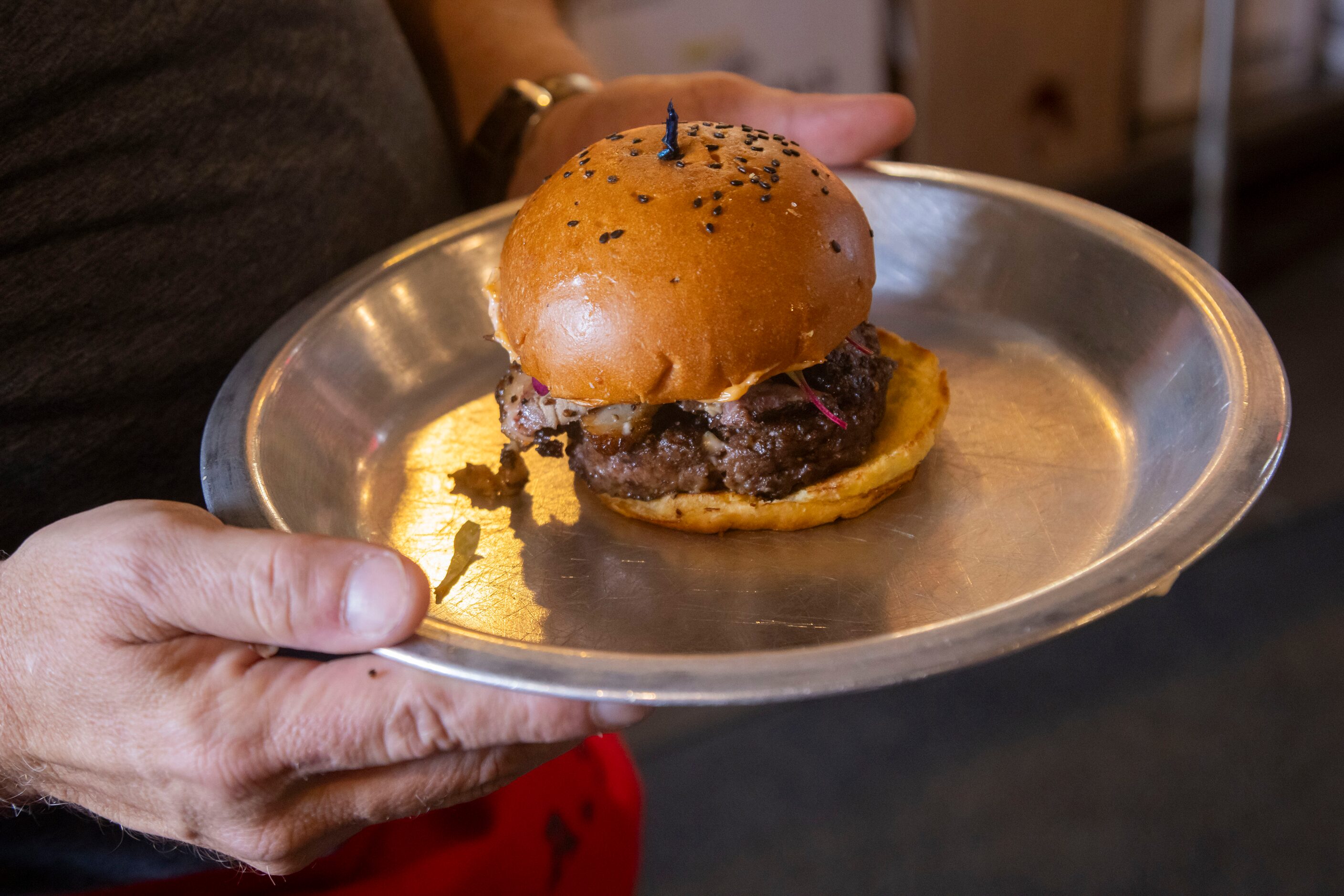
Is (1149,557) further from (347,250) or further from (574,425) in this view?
(347,250)

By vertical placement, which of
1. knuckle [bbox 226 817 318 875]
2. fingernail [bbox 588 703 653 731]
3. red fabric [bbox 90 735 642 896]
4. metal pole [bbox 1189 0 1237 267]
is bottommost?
metal pole [bbox 1189 0 1237 267]

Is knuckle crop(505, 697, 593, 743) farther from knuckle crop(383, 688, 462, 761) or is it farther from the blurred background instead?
the blurred background

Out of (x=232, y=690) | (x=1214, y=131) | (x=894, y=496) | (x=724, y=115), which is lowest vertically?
(x=1214, y=131)

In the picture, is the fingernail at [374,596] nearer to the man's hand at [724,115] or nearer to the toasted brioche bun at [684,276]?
the toasted brioche bun at [684,276]

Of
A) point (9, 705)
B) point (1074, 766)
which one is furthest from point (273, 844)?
point (1074, 766)

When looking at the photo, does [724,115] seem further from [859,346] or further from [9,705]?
[9,705]

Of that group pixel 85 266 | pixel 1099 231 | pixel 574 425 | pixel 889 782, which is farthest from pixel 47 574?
pixel 889 782

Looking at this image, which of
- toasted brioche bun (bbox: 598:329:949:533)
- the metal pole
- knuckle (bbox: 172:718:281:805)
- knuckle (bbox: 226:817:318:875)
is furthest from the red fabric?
the metal pole
